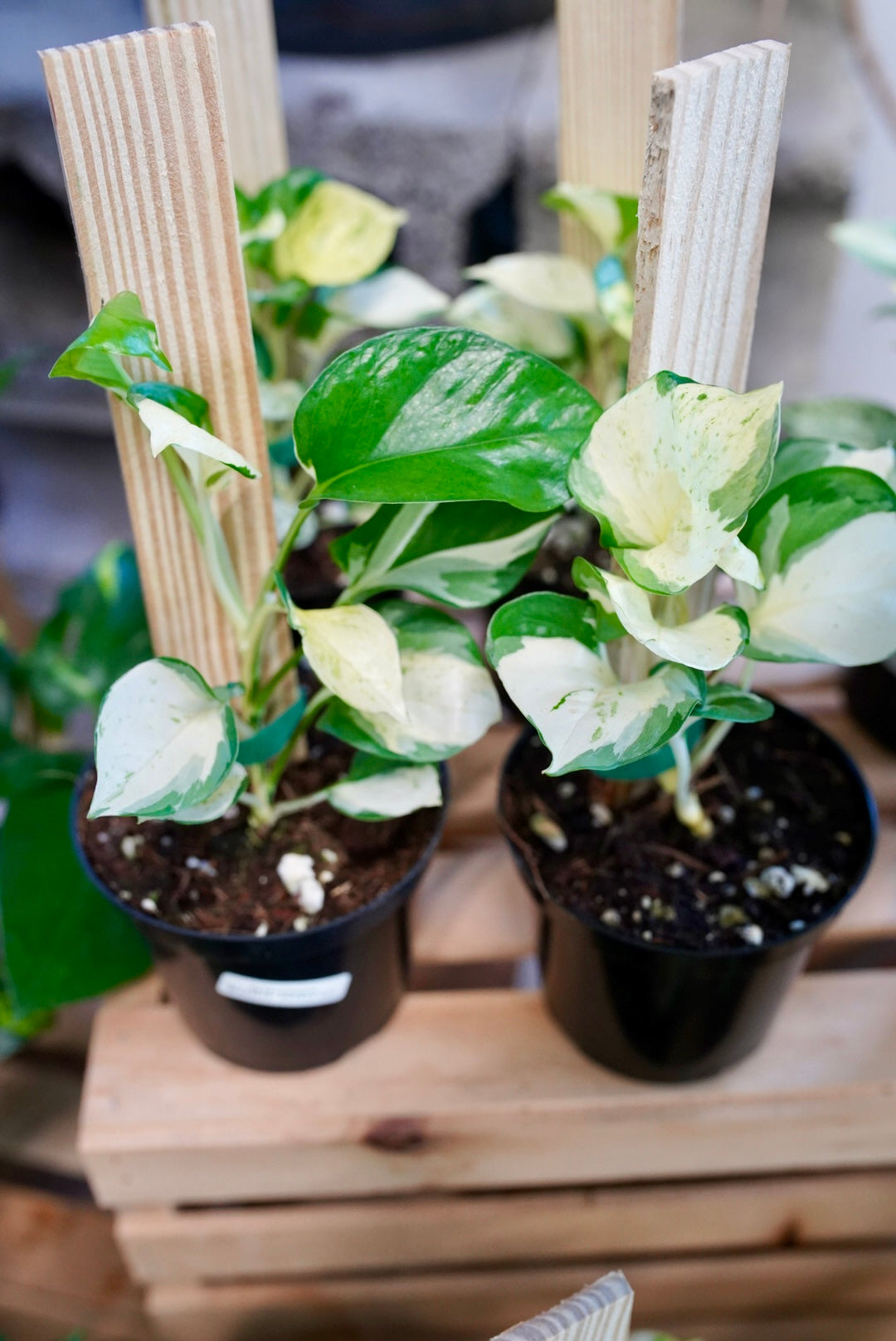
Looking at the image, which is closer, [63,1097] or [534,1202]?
[534,1202]

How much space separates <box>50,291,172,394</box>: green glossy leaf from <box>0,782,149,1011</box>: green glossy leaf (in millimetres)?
345

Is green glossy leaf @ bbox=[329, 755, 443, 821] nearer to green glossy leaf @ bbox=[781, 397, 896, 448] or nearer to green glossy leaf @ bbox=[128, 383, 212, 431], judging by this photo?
green glossy leaf @ bbox=[128, 383, 212, 431]

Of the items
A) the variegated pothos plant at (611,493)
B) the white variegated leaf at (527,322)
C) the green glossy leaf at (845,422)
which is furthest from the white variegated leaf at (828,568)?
the white variegated leaf at (527,322)

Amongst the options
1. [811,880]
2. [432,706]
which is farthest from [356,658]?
[811,880]

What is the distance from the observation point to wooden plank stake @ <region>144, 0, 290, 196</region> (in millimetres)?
670

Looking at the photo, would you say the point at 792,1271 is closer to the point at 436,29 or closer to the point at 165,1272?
the point at 165,1272

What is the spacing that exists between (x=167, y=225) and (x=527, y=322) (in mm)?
387

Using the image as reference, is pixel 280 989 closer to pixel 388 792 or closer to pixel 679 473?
pixel 388 792

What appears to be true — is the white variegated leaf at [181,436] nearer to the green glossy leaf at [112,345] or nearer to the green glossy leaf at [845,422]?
the green glossy leaf at [112,345]

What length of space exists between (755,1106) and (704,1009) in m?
0.10

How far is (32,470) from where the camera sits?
1.79 meters

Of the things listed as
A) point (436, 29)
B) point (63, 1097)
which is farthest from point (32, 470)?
point (63, 1097)

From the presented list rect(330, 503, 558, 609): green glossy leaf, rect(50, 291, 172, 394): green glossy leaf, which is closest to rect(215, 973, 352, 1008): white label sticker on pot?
rect(330, 503, 558, 609): green glossy leaf

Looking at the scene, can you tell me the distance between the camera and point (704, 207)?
0.42 meters
